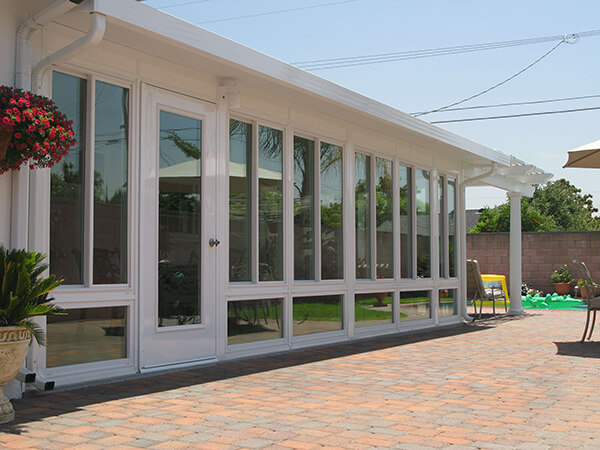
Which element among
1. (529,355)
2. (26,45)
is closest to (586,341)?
(529,355)

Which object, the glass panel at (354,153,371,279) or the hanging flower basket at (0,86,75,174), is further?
the glass panel at (354,153,371,279)

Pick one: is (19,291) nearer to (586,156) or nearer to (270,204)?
(270,204)

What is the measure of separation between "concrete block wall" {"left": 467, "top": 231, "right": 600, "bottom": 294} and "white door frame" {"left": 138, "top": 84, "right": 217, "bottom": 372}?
12115mm

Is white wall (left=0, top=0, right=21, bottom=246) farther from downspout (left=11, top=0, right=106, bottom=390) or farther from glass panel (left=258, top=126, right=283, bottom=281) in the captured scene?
glass panel (left=258, top=126, right=283, bottom=281)

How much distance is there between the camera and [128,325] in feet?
15.8

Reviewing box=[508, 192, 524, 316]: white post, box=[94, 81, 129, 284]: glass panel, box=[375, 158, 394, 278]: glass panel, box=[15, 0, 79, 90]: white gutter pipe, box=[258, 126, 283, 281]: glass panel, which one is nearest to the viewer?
box=[15, 0, 79, 90]: white gutter pipe

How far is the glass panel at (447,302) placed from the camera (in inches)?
373

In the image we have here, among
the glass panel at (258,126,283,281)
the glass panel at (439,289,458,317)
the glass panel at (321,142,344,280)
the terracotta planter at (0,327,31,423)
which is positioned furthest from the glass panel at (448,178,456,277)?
the terracotta planter at (0,327,31,423)

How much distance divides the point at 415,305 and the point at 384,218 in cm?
139

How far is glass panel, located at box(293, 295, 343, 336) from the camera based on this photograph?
6.58 m

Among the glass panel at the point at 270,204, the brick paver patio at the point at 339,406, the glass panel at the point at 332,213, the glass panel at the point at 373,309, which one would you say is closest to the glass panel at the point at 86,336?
the brick paver patio at the point at 339,406

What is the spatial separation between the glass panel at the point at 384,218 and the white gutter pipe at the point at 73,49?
179 inches

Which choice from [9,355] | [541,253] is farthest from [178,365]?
[541,253]

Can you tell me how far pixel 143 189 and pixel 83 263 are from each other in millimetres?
739
